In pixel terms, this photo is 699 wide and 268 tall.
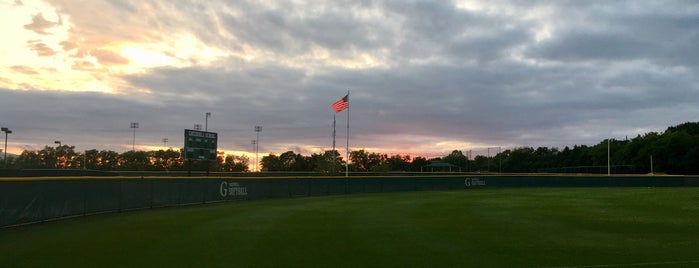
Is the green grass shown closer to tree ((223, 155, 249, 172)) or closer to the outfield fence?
the outfield fence

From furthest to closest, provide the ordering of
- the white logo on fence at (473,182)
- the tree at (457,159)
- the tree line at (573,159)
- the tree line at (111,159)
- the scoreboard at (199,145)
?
the tree at (457,159) → the tree line at (111,159) → the tree line at (573,159) → the white logo on fence at (473,182) → the scoreboard at (199,145)

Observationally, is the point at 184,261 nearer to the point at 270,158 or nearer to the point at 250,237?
the point at 250,237

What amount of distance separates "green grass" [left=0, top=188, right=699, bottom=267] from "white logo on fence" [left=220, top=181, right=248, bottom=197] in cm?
922

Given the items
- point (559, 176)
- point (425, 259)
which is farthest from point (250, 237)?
point (559, 176)

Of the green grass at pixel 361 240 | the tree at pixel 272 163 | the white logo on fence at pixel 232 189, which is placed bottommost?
the green grass at pixel 361 240

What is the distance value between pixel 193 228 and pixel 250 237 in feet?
9.24

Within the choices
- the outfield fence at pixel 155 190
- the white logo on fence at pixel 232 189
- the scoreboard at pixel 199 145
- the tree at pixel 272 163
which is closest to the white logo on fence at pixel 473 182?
the outfield fence at pixel 155 190

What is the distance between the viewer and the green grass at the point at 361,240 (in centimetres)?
951

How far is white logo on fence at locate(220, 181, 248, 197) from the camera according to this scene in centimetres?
2795

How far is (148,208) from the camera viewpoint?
22.6 metres

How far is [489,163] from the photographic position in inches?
6132

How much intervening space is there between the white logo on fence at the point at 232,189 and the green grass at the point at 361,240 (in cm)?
922

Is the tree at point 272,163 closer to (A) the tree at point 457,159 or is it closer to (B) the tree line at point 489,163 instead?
(B) the tree line at point 489,163

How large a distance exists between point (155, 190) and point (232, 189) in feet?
19.3
